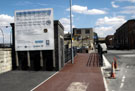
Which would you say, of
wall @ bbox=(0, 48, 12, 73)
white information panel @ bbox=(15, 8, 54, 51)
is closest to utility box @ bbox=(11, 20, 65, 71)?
white information panel @ bbox=(15, 8, 54, 51)

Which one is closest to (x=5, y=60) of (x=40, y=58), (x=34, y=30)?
(x=40, y=58)

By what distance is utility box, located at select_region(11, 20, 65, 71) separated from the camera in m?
12.6

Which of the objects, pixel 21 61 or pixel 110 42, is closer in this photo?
pixel 21 61

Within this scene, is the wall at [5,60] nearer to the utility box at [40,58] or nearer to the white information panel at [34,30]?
the utility box at [40,58]

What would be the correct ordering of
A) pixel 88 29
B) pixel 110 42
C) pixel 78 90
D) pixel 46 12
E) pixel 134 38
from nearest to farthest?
pixel 78 90 < pixel 46 12 < pixel 134 38 < pixel 88 29 < pixel 110 42

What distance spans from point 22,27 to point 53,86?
7052 mm

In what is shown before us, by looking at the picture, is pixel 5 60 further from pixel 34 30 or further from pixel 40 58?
pixel 34 30

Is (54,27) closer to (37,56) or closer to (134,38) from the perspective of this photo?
(37,56)

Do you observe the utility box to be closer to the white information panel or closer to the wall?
the white information panel

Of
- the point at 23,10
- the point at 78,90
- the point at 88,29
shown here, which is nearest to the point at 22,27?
the point at 23,10

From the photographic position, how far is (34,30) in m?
12.8

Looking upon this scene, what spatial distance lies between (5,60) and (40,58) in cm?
284

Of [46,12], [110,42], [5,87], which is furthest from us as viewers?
[110,42]

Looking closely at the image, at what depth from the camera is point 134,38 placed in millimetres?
60562
